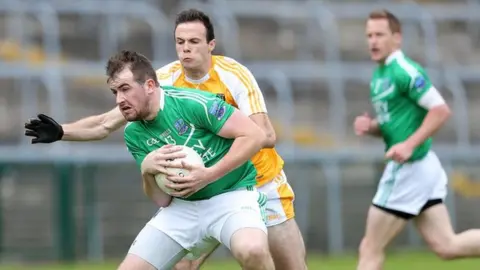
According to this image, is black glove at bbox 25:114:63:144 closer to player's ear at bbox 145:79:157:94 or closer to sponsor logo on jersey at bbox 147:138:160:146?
sponsor logo on jersey at bbox 147:138:160:146

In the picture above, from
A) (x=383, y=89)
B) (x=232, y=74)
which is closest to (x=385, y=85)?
(x=383, y=89)

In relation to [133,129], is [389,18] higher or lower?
higher

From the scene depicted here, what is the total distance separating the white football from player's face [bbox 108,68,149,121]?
34cm

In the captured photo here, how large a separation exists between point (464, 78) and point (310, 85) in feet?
6.85

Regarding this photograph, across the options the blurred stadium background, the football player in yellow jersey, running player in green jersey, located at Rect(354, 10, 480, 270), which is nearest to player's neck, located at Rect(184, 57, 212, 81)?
the football player in yellow jersey

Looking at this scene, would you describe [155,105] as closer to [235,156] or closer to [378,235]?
[235,156]

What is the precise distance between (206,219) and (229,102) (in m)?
0.87

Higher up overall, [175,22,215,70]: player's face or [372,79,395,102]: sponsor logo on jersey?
[175,22,215,70]: player's face

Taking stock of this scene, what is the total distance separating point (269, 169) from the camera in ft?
23.6

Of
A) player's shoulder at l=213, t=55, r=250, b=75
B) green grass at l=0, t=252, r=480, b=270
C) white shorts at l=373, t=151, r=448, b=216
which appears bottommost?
green grass at l=0, t=252, r=480, b=270

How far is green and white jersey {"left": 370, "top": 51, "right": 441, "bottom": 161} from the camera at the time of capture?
8.55m

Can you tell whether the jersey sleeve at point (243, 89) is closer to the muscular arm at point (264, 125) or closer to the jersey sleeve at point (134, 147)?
the muscular arm at point (264, 125)

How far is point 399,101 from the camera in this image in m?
8.64

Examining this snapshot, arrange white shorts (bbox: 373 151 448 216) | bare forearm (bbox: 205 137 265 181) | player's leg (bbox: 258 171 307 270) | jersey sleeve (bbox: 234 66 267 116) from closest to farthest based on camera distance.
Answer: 1. bare forearm (bbox: 205 137 265 181)
2. jersey sleeve (bbox: 234 66 267 116)
3. player's leg (bbox: 258 171 307 270)
4. white shorts (bbox: 373 151 448 216)
